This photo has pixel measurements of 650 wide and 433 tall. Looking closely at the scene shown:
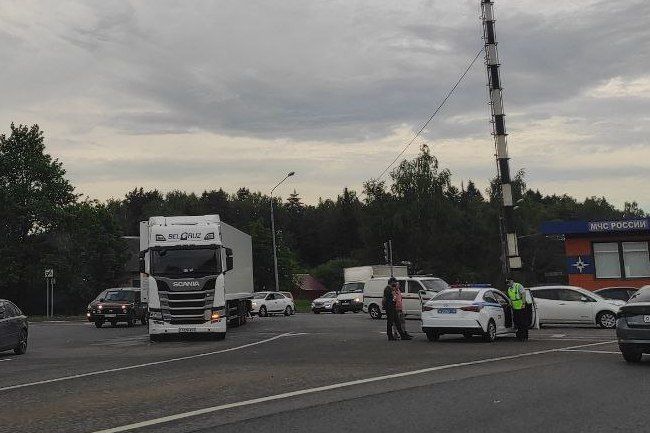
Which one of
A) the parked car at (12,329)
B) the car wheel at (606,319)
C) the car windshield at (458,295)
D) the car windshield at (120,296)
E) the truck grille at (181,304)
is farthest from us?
the car windshield at (120,296)

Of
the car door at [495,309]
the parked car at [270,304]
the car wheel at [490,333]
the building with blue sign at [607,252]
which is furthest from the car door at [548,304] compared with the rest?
the parked car at [270,304]

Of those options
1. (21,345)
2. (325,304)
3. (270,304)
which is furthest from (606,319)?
(325,304)

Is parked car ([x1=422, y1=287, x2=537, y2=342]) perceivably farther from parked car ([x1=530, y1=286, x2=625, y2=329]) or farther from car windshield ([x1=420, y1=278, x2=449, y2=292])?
car windshield ([x1=420, y1=278, x2=449, y2=292])

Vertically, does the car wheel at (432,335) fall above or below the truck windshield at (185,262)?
below

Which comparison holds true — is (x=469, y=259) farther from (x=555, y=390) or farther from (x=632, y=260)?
(x=555, y=390)

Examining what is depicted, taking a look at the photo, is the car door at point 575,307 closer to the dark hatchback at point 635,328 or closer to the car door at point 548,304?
the car door at point 548,304

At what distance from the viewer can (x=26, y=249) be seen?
57.2m

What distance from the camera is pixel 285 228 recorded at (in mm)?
129000

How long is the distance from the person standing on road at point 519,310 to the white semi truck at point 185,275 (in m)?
8.39

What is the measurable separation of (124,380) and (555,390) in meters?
6.86

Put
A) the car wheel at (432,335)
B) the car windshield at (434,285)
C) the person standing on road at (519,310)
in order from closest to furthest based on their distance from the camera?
the car wheel at (432,335) < the person standing on road at (519,310) < the car windshield at (434,285)

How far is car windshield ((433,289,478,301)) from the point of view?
19195 millimetres

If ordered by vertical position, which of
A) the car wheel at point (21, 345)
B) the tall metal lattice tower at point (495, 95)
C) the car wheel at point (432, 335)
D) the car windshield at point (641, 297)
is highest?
the tall metal lattice tower at point (495, 95)

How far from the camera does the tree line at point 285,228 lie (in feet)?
189
